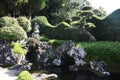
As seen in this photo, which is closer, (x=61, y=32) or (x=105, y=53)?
(x=105, y=53)

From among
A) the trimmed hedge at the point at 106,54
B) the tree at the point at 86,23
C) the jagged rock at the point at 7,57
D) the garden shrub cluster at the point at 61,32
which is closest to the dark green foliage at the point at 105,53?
the trimmed hedge at the point at 106,54

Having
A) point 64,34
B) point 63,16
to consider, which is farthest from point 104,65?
point 63,16

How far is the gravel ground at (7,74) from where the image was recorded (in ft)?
58.4

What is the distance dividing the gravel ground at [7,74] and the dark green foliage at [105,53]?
682cm

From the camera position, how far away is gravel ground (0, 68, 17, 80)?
1781 centimetres

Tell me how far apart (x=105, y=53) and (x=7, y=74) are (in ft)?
26.8

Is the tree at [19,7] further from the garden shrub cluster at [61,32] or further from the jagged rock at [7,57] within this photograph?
the jagged rock at [7,57]

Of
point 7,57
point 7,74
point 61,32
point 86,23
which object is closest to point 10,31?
point 7,57

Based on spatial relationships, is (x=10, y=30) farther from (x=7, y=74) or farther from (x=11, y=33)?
(x=7, y=74)

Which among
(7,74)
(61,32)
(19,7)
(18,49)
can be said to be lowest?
(7,74)

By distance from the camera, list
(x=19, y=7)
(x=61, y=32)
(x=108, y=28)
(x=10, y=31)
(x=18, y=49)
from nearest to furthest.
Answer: (x=18, y=49), (x=10, y=31), (x=108, y=28), (x=61, y=32), (x=19, y=7)

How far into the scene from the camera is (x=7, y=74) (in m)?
19.2

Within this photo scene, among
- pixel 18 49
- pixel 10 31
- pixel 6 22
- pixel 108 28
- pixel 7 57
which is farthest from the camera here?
pixel 108 28

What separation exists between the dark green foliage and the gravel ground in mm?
6815
